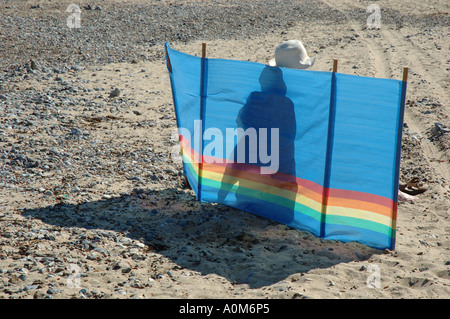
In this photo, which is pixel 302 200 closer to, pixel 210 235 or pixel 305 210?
pixel 305 210

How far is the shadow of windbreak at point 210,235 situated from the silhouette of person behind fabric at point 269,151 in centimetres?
31

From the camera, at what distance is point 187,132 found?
585cm

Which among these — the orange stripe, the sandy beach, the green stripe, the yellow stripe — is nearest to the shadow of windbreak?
the sandy beach

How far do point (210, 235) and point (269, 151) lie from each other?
1076 millimetres

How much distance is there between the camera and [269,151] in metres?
5.30

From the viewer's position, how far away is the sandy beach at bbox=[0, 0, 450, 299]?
14.7ft

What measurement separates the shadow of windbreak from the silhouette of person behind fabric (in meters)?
0.31

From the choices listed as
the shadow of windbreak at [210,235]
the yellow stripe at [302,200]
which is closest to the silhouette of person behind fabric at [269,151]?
the yellow stripe at [302,200]

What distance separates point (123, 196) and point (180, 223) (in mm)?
923

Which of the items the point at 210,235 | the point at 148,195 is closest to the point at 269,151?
the point at 210,235

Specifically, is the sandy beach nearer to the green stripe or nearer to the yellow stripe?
the green stripe

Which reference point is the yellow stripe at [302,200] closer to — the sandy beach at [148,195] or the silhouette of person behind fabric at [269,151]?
the silhouette of person behind fabric at [269,151]

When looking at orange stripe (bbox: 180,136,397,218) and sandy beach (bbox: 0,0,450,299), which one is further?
orange stripe (bbox: 180,136,397,218)
